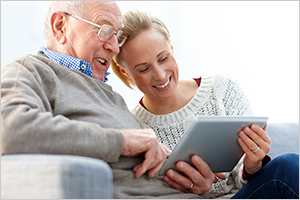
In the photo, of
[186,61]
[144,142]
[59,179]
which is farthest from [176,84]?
[186,61]

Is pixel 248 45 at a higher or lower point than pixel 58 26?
lower

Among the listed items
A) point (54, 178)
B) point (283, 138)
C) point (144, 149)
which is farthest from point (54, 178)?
point (283, 138)

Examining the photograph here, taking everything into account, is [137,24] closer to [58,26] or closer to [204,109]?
[58,26]

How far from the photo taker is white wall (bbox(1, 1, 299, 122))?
3467 mm

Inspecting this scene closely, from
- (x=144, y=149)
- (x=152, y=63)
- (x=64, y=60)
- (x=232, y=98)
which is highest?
(x=64, y=60)

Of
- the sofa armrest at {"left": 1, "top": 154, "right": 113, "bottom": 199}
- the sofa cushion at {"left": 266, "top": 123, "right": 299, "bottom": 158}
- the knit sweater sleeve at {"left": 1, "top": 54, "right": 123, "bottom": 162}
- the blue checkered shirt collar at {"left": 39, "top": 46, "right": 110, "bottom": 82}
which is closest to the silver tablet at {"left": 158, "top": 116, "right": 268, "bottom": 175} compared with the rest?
the knit sweater sleeve at {"left": 1, "top": 54, "right": 123, "bottom": 162}

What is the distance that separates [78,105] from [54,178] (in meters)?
0.53

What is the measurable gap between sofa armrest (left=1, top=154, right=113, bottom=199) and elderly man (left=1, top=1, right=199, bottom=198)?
0.14 metres

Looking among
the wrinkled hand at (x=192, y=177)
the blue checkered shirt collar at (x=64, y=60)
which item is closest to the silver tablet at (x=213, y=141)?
the wrinkled hand at (x=192, y=177)

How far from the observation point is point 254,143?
51.1 inches

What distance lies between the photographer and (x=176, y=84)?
1.89 m

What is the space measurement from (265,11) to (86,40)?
2.64 m

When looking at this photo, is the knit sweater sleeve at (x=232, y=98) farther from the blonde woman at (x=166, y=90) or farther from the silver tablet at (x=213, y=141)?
the silver tablet at (x=213, y=141)

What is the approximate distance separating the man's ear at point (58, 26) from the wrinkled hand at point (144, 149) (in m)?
0.66
